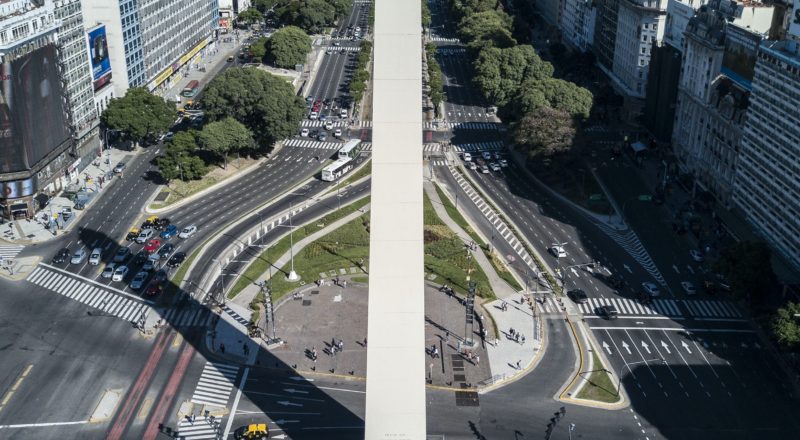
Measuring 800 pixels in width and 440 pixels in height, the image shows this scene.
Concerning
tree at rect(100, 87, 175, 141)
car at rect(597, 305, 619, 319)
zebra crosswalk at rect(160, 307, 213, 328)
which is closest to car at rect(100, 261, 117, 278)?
zebra crosswalk at rect(160, 307, 213, 328)

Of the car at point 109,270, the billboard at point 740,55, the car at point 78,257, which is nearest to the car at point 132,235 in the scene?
→ the car at point 78,257

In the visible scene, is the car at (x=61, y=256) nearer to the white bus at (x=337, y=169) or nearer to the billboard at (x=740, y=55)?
the white bus at (x=337, y=169)

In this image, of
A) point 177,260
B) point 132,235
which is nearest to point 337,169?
point 132,235

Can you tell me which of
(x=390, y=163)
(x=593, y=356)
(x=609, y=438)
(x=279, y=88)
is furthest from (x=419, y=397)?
(x=279, y=88)

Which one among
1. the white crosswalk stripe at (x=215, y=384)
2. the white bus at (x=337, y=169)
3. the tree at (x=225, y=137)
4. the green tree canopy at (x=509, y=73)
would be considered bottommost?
the white crosswalk stripe at (x=215, y=384)

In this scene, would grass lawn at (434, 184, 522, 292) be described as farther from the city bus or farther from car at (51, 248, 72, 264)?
car at (51, 248, 72, 264)

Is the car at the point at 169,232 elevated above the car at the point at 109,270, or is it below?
above

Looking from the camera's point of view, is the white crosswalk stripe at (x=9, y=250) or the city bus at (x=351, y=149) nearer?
the white crosswalk stripe at (x=9, y=250)
